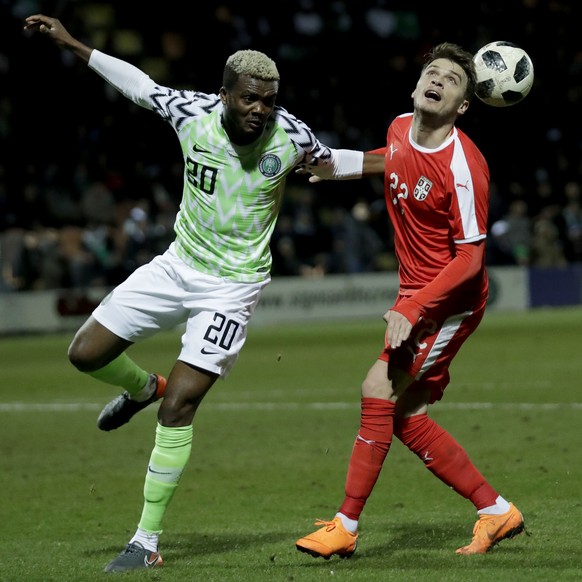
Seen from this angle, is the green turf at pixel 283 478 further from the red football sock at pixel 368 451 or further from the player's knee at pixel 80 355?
the player's knee at pixel 80 355

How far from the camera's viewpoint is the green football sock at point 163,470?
18.4 feet

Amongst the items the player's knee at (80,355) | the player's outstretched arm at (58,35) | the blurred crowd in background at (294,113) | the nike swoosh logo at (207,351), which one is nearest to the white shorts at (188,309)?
the nike swoosh logo at (207,351)

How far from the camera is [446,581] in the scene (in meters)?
4.99

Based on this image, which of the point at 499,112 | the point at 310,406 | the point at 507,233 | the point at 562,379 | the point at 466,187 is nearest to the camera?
the point at 466,187

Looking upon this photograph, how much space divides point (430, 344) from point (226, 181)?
128 centimetres

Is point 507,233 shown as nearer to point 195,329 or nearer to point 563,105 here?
point 563,105

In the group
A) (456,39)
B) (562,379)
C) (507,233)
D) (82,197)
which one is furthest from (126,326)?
(456,39)

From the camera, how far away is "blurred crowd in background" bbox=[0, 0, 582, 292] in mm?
22438

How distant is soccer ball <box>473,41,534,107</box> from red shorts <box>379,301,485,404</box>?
114 cm

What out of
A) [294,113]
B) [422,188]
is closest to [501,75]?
[422,188]

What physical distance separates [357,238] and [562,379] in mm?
10789

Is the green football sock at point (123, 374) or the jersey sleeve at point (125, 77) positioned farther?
the green football sock at point (123, 374)

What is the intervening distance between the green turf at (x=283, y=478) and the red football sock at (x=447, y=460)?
29 centimetres

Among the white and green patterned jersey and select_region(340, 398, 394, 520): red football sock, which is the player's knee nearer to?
the white and green patterned jersey
